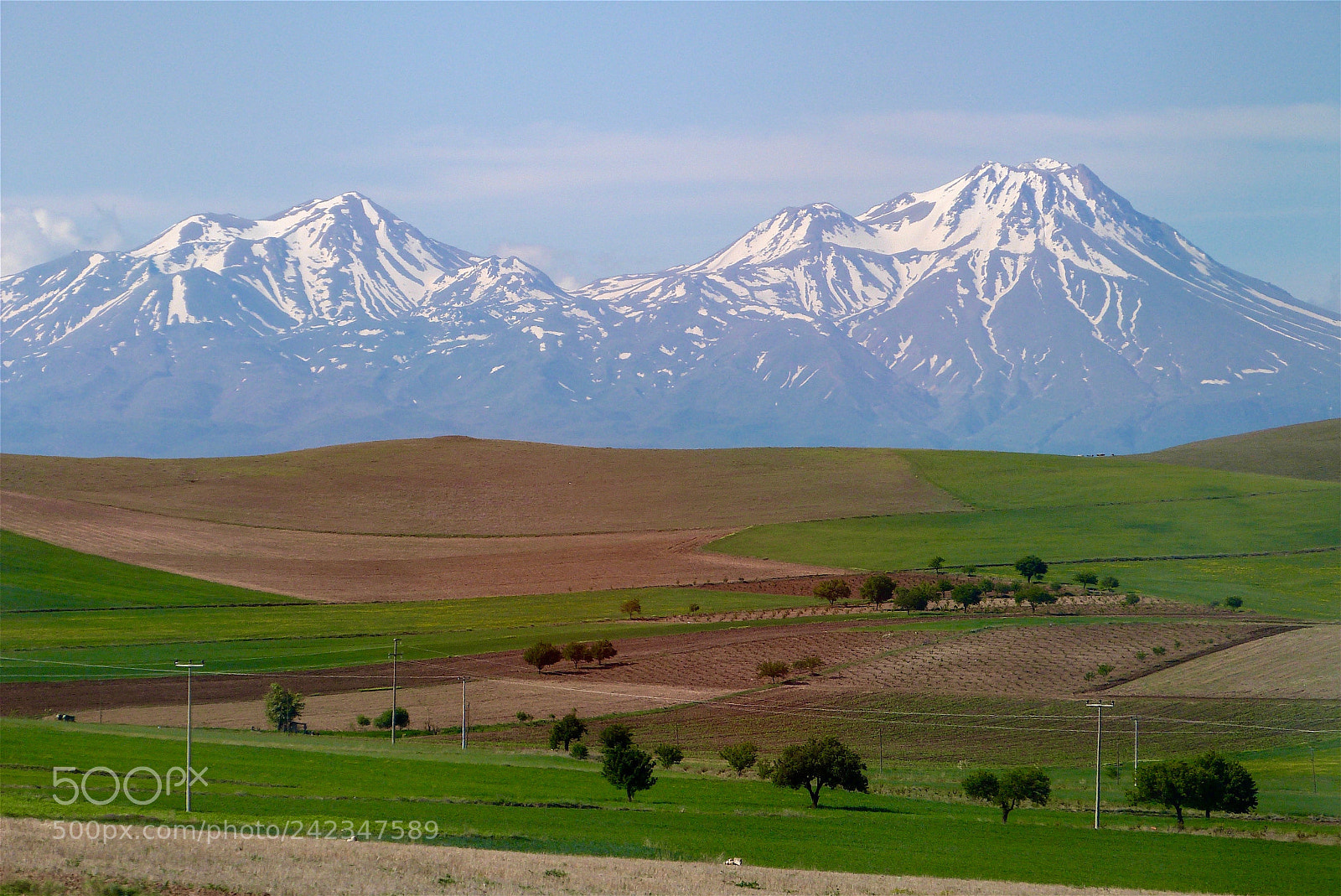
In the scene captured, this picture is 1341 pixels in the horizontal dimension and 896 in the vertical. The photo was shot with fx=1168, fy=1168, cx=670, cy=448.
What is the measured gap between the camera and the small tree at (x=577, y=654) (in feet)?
253

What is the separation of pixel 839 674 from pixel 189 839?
4990cm

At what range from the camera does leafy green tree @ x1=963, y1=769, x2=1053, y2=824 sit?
1901 inches

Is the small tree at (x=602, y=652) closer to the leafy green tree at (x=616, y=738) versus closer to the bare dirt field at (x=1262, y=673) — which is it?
the leafy green tree at (x=616, y=738)

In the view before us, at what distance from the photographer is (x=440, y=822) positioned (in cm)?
3844

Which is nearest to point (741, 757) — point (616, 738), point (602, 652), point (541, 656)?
point (616, 738)

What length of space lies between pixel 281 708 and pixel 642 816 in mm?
25959

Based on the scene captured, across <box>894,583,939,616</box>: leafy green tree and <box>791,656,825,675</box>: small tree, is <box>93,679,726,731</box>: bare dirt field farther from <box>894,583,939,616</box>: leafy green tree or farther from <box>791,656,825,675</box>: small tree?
<box>894,583,939,616</box>: leafy green tree

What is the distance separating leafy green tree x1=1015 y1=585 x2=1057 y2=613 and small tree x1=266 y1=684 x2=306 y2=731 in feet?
182

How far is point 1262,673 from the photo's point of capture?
6812 centimetres

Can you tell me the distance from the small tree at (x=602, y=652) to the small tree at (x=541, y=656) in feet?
8.13

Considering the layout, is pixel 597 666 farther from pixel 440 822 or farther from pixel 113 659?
pixel 440 822

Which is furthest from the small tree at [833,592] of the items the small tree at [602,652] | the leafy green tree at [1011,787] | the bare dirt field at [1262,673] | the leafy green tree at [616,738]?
the leafy green tree at [1011,787]

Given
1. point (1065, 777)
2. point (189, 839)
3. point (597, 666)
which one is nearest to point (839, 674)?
point (597, 666)

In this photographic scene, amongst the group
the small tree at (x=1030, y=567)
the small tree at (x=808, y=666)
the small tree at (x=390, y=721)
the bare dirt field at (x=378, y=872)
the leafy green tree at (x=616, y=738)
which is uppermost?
the small tree at (x=1030, y=567)
